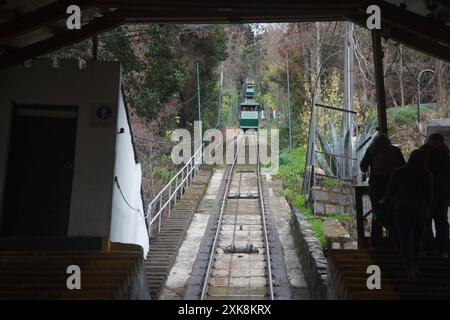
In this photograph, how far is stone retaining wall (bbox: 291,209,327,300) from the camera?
7748mm

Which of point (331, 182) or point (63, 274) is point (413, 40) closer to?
point (63, 274)

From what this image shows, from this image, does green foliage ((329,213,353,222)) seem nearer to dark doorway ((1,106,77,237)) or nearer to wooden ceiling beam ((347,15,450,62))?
wooden ceiling beam ((347,15,450,62))

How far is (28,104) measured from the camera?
7672 mm

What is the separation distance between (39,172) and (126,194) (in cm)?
178

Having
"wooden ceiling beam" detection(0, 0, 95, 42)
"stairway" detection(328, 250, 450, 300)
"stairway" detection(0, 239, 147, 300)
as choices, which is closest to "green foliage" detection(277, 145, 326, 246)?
"stairway" detection(328, 250, 450, 300)

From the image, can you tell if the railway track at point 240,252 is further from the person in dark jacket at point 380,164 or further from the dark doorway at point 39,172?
the person in dark jacket at point 380,164

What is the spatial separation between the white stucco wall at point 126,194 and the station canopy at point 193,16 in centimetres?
131

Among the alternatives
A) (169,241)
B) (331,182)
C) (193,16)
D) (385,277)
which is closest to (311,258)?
(385,277)

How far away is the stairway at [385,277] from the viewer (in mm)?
4766

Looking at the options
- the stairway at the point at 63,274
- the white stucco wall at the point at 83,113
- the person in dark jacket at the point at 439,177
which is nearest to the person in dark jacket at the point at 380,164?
the person in dark jacket at the point at 439,177

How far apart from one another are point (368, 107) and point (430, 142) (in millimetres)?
19520
